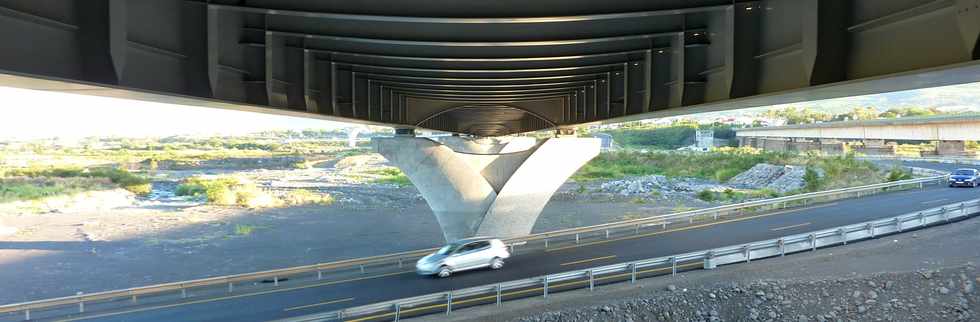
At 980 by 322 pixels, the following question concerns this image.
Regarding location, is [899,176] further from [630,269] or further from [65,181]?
[65,181]

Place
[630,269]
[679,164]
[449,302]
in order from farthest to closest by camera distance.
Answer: [679,164] < [630,269] < [449,302]

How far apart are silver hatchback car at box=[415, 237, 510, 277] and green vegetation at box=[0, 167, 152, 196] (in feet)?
207

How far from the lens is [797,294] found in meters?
16.7

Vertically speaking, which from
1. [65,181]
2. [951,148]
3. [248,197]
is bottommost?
[248,197]

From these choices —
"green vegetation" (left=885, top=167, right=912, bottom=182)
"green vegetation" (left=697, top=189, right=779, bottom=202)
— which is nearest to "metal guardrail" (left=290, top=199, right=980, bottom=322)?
"green vegetation" (left=885, top=167, right=912, bottom=182)

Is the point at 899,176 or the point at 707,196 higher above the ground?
the point at 899,176

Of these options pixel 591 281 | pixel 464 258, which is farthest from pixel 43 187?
pixel 591 281

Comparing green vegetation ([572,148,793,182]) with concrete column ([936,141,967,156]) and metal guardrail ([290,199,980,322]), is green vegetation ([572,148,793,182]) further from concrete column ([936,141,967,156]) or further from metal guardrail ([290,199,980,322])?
metal guardrail ([290,199,980,322])

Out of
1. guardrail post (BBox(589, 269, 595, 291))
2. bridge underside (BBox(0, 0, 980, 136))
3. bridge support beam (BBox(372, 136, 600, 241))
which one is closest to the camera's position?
bridge underside (BBox(0, 0, 980, 136))

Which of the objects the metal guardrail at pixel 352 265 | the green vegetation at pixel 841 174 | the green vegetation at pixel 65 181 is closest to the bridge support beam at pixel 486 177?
the metal guardrail at pixel 352 265

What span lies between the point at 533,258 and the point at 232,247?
22.7 metres

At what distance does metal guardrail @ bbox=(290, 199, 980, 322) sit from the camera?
1378 cm

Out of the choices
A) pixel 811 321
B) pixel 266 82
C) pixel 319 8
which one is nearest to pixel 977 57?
pixel 319 8

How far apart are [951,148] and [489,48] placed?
82.5 m
